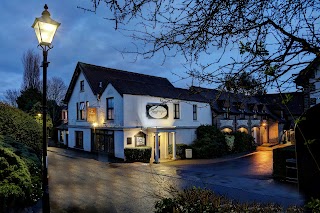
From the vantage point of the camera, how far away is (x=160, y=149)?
24.9 m

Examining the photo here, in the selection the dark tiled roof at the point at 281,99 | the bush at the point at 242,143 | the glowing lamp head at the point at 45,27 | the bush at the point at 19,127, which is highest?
the glowing lamp head at the point at 45,27

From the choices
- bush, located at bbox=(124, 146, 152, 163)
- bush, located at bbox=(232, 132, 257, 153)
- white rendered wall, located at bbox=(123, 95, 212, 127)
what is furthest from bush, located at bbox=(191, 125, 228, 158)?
bush, located at bbox=(124, 146, 152, 163)

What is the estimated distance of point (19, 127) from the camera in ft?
35.4

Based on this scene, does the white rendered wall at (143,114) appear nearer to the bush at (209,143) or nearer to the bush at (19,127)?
the bush at (209,143)

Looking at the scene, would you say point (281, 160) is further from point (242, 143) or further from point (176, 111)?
point (242, 143)

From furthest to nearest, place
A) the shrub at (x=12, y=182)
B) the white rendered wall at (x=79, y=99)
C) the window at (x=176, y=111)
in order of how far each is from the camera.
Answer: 1. the white rendered wall at (x=79, y=99)
2. the window at (x=176, y=111)
3. the shrub at (x=12, y=182)

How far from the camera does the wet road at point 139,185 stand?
9.70m

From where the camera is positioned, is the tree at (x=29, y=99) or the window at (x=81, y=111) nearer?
the window at (x=81, y=111)

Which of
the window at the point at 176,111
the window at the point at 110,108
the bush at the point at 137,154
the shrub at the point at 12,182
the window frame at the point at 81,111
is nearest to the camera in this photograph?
the shrub at the point at 12,182

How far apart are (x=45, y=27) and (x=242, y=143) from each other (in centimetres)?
2804

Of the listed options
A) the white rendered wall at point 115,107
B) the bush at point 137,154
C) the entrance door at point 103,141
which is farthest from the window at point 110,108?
the bush at point 137,154

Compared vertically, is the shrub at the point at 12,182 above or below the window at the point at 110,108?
below

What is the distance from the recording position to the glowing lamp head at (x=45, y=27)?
19.7 ft

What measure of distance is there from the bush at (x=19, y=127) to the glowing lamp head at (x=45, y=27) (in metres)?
5.38
